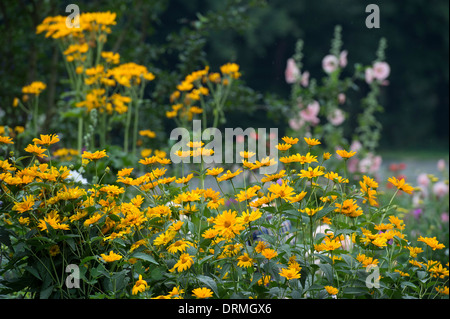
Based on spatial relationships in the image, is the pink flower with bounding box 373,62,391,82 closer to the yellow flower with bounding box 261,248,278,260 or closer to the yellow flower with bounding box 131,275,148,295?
the yellow flower with bounding box 261,248,278,260

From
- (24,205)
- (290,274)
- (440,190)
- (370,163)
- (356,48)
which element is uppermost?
(356,48)

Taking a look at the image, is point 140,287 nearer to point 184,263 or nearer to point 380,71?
point 184,263

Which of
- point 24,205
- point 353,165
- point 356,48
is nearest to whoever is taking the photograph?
point 24,205

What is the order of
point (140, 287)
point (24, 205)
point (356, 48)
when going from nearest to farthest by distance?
point (140, 287) < point (24, 205) < point (356, 48)

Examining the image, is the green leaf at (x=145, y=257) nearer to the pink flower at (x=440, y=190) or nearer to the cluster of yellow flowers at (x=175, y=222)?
the cluster of yellow flowers at (x=175, y=222)

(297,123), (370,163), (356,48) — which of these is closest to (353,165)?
(370,163)

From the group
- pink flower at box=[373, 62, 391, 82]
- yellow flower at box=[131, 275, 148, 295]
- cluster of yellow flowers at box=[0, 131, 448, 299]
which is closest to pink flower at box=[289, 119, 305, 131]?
pink flower at box=[373, 62, 391, 82]

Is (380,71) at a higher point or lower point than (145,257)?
higher

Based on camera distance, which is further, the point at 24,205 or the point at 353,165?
the point at 353,165

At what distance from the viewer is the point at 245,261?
4.47ft

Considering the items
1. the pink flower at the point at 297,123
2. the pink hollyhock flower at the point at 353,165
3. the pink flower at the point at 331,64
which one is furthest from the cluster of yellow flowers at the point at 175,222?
the pink flower at the point at 331,64

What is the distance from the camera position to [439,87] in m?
20.3

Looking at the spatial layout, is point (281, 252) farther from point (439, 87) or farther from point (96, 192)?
point (439, 87)
